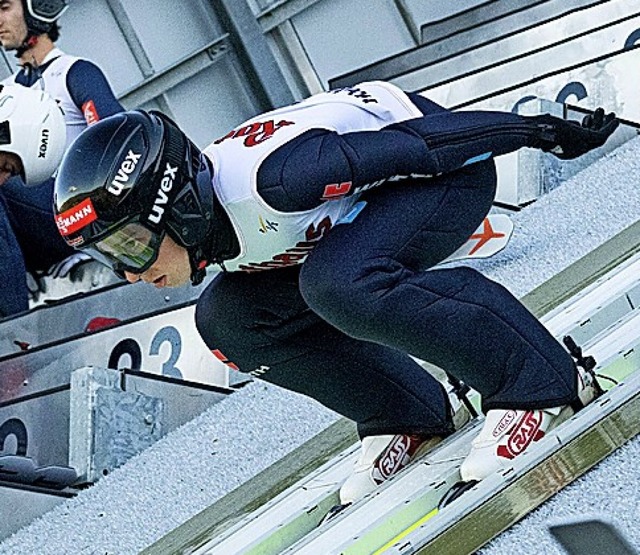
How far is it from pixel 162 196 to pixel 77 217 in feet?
0.38

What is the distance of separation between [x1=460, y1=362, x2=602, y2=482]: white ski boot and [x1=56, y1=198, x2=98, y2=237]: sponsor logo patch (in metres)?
0.59

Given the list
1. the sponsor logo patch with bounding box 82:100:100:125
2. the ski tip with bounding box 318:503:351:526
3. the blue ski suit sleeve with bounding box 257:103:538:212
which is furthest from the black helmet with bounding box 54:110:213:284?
the sponsor logo patch with bounding box 82:100:100:125

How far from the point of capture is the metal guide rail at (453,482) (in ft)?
5.85

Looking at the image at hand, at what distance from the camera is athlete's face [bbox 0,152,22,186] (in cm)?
339

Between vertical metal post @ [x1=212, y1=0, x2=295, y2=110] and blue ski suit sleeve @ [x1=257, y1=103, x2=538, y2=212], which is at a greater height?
blue ski suit sleeve @ [x1=257, y1=103, x2=538, y2=212]

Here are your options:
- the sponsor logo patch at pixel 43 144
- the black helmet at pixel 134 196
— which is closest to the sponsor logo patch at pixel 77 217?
the black helmet at pixel 134 196

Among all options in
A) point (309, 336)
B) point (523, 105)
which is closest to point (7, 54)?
point (523, 105)

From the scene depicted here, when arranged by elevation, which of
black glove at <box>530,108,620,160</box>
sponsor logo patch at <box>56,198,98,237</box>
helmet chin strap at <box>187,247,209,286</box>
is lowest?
black glove at <box>530,108,620,160</box>

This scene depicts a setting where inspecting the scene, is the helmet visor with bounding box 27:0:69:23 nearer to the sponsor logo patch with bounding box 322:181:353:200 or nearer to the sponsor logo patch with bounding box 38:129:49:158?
the sponsor logo patch with bounding box 38:129:49:158

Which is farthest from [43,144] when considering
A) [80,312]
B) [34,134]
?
[80,312]

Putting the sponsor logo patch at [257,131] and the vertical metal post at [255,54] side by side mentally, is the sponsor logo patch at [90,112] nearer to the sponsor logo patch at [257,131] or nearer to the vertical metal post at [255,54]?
the sponsor logo patch at [257,131]

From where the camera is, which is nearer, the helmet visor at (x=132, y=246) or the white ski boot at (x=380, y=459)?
the helmet visor at (x=132, y=246)

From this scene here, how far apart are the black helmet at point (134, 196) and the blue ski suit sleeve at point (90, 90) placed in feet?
5.33

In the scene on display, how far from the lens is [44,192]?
3836mm
